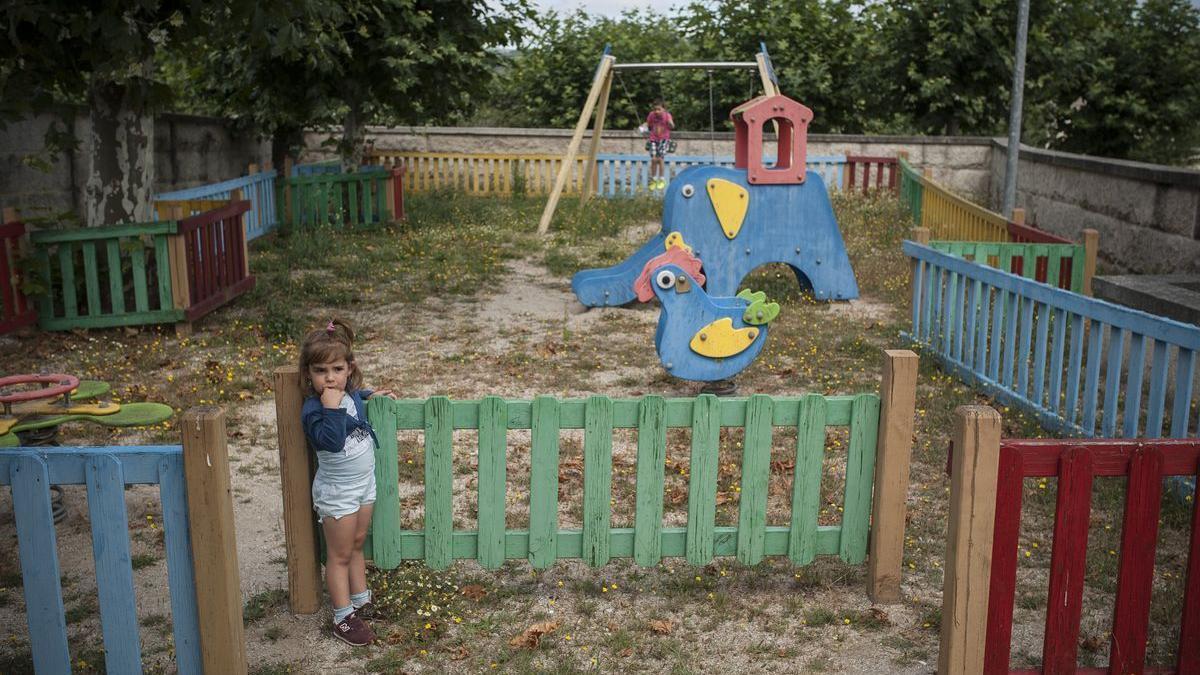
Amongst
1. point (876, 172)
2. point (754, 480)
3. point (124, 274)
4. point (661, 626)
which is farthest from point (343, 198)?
Result: point (661, 626)

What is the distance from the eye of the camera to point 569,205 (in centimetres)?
1748

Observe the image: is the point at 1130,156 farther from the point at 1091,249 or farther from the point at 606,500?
the point at 606,500

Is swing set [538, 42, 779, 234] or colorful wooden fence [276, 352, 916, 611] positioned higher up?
swing set [538, 42, 779, 234]

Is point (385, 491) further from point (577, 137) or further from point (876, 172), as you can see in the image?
point (876, 172)

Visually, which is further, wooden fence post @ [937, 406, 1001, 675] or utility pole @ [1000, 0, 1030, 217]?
utility pole @ [1000, 0, 1030, 217]

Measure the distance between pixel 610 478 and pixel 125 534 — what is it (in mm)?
1777

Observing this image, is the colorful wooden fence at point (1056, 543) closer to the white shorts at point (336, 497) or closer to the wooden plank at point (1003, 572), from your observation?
the wooden plank at point (1003, 572)

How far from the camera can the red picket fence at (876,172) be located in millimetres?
18484

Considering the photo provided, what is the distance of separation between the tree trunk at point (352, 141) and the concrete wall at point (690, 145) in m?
2.98

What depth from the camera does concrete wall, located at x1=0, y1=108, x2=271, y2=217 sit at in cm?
1135

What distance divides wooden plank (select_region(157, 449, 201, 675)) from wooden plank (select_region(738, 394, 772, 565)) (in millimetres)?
2026

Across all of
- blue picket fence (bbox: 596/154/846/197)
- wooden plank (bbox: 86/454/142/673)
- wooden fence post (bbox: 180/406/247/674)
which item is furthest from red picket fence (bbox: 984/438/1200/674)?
blue picket fence (bbox: 596/154/846/197)

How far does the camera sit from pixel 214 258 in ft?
31.7

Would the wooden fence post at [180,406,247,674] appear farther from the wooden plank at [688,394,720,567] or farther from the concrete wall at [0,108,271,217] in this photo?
the concrete wall at [0,108,271,217]
